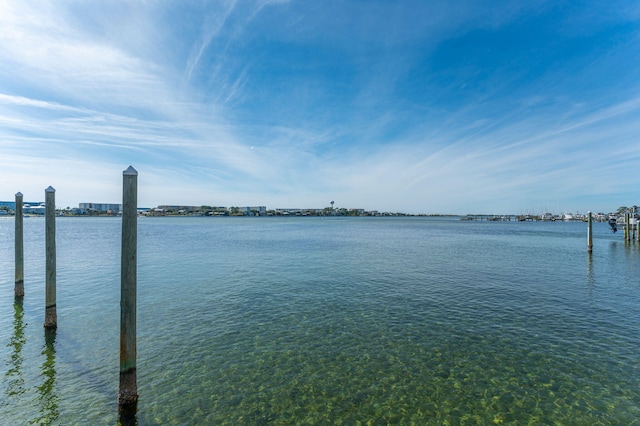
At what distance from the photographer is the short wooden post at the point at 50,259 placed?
11.6m

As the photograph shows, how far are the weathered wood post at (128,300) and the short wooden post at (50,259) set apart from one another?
7252 mm

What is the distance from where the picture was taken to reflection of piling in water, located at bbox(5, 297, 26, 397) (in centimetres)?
777

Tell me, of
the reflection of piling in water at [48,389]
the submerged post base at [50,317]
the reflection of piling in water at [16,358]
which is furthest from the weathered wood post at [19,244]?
the reflection of piling in water at [48,389]

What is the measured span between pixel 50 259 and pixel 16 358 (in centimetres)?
370

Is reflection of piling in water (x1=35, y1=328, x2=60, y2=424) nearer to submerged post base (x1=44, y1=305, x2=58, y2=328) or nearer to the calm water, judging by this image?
the calm water

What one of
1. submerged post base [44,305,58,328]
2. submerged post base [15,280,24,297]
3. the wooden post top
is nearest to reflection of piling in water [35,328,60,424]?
submerged post base [44,305,58,328]

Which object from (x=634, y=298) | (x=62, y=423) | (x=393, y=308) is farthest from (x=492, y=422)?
(x=634, y=298)

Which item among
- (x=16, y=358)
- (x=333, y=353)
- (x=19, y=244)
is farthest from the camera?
(x=19, y=244)

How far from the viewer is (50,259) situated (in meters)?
11.7

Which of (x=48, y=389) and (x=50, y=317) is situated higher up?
(x=50, y=317)

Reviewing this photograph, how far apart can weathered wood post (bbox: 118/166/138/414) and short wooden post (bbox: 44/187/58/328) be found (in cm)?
725

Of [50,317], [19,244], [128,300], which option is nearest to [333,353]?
[128,300]

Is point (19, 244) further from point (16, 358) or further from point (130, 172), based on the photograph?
point (130, 172)

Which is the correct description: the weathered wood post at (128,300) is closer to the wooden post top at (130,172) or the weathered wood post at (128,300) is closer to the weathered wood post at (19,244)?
the wooden post top at (130,172)
